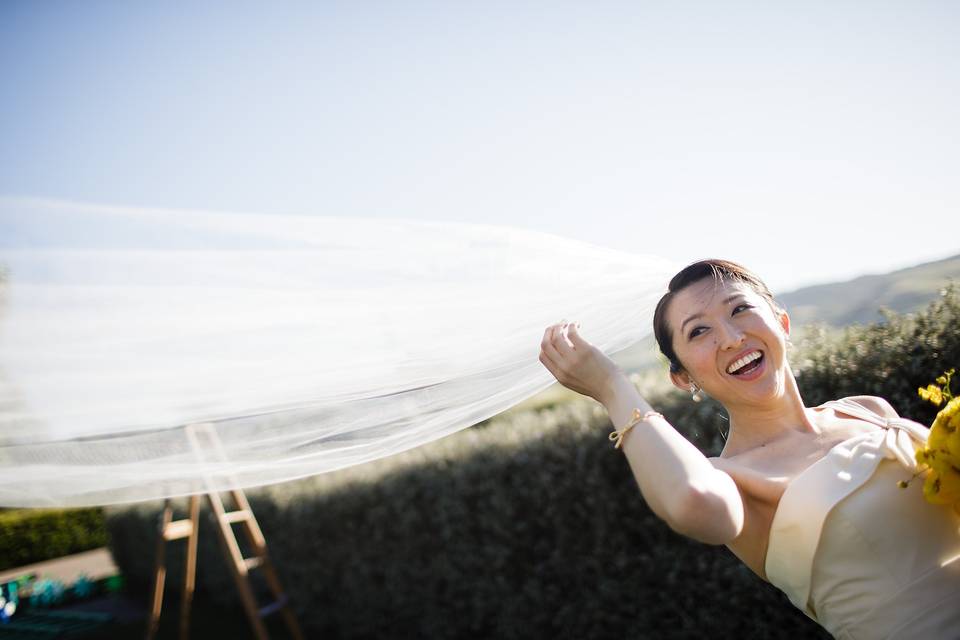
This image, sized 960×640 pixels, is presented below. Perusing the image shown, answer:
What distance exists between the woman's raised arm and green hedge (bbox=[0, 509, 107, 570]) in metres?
18.1

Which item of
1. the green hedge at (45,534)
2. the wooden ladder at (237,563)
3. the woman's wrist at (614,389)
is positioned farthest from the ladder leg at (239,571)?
the green hedge at (45,534)

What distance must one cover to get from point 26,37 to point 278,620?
673 centimetres

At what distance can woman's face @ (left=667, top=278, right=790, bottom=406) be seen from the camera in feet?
6.50

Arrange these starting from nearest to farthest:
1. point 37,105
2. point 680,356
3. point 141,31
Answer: point 680,356 < point 37,105 < point 141,31

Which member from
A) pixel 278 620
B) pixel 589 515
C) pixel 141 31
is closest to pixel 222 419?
pixel 589 515

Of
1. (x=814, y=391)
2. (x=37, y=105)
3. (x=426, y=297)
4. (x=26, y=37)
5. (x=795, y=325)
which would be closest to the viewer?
(x=426, y=297)

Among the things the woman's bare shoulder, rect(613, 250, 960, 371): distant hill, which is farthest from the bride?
rect(613, 250, 960, 371): distant hill

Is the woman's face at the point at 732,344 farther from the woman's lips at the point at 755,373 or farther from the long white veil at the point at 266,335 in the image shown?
the long white veil at the point at 266,335

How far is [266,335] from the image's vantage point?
2.48m

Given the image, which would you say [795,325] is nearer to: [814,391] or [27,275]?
[814,391]

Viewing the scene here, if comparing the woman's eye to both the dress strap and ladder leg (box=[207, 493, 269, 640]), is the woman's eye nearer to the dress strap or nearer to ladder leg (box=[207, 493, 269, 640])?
the dress strap

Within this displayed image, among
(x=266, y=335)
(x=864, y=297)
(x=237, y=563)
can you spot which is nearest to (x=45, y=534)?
(x=237, y=563)

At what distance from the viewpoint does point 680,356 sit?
2.09m

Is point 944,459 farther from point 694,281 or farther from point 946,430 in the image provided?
point 694,281
